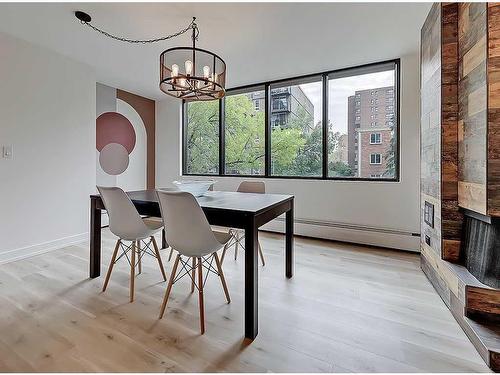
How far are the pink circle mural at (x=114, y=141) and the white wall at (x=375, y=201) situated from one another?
8.30 ft

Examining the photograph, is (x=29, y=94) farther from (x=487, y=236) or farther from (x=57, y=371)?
(x=487, y=236)

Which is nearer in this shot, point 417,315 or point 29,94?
point 417,315

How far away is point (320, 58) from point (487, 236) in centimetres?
252

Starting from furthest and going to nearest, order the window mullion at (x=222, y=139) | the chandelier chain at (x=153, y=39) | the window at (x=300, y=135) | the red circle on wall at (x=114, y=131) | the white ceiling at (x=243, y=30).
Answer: the window mullion at (x=222, y=139)
the red circle on wall at (x=114, y=131)
the window at (x=300, y=135)
the chandelier chain at (x=153, y=39)
the white ceiling at (x=243, y=30)

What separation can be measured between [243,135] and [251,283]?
3153 mm

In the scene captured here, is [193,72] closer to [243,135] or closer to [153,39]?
[153,39]

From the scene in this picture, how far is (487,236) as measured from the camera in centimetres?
170

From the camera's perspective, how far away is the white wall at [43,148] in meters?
2.81

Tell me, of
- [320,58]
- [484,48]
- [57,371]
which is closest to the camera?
[57,371]

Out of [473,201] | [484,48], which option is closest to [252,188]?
[473,201]

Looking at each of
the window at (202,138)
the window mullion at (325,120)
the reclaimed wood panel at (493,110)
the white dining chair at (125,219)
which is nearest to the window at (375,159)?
the window mullion at (325,120)

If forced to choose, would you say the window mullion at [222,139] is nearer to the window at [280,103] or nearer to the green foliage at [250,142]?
the green foliage at [250,142]

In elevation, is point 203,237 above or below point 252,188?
below

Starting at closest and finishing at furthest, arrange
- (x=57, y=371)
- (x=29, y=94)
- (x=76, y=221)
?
(x=57, y=371) < (x=29, y=94) < (x=76, y=221)
